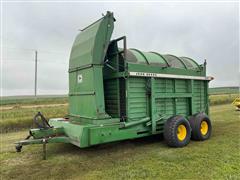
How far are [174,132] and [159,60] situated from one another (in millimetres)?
2219

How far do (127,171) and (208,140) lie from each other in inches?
142

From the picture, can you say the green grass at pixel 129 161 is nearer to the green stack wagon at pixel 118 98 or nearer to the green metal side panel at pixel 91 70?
the green stack wagon at pixel 118 98

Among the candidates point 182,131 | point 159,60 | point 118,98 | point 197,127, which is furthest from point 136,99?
point 197,127

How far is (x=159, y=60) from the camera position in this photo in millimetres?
→ 6980

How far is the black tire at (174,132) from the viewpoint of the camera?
20.1 feet

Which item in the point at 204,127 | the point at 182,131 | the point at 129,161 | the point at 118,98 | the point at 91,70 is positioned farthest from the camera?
the point at 204,127

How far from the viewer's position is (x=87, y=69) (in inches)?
229

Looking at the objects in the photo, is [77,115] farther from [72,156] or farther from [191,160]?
[191,160]

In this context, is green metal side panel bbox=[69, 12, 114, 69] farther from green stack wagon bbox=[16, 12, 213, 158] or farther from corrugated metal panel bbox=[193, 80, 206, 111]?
corrugated metal panel bbox=[193, 80, 206, 111]

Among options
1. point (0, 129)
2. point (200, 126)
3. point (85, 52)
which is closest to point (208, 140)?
point (200, 126)

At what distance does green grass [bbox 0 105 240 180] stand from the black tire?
0.18 m

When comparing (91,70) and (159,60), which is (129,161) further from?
(159,60)

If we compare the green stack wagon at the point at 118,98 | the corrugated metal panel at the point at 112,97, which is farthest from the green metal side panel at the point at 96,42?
the corrugated metal panel at the point at 112,97

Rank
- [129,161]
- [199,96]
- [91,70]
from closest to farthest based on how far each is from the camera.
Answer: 1. [129,161]
2. [91,70]
3. [199,96]
